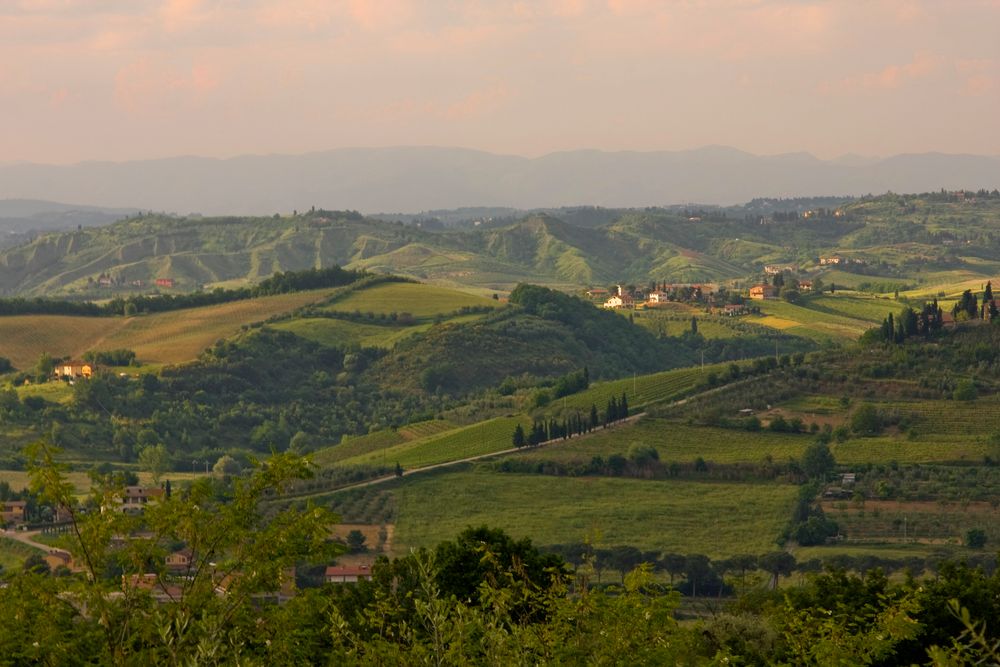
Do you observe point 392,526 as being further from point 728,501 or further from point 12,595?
point 12,595

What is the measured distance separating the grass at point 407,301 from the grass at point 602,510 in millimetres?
74675

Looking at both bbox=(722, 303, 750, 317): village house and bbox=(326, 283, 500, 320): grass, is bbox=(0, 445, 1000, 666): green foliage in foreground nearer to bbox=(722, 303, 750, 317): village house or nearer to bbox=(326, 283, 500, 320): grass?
bbox=(326, 283, 500, 320): grass

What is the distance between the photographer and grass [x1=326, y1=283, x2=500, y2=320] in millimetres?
164625

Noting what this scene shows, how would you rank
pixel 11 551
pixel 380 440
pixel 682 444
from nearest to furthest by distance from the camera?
pixel 11 551
pixel 682 444
pixel 380 440

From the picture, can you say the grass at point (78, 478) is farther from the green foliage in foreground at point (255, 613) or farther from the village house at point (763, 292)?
the village house at point (763, 292)

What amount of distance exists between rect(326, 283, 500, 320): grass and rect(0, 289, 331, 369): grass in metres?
5.42

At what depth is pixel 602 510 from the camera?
8306 cm

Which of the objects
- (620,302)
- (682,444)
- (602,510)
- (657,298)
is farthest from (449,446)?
(620,302)

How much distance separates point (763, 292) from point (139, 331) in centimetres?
7675

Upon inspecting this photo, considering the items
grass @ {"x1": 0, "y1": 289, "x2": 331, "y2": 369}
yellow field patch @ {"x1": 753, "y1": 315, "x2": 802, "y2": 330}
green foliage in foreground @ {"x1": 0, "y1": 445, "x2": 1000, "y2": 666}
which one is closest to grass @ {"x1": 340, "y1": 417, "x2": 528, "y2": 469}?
grass @ {"x1": 0, "y1": 289, "x2": 331, "y2": 369}

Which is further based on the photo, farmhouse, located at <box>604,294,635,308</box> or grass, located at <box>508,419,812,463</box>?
farmhouse, located at <box>604,294,635,308</box>

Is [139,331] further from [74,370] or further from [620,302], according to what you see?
[620,302]

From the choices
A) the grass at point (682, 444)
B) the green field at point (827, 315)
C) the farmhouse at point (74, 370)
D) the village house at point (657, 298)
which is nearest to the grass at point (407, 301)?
the village house at point (657, 298)

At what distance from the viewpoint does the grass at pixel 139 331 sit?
144 meters
